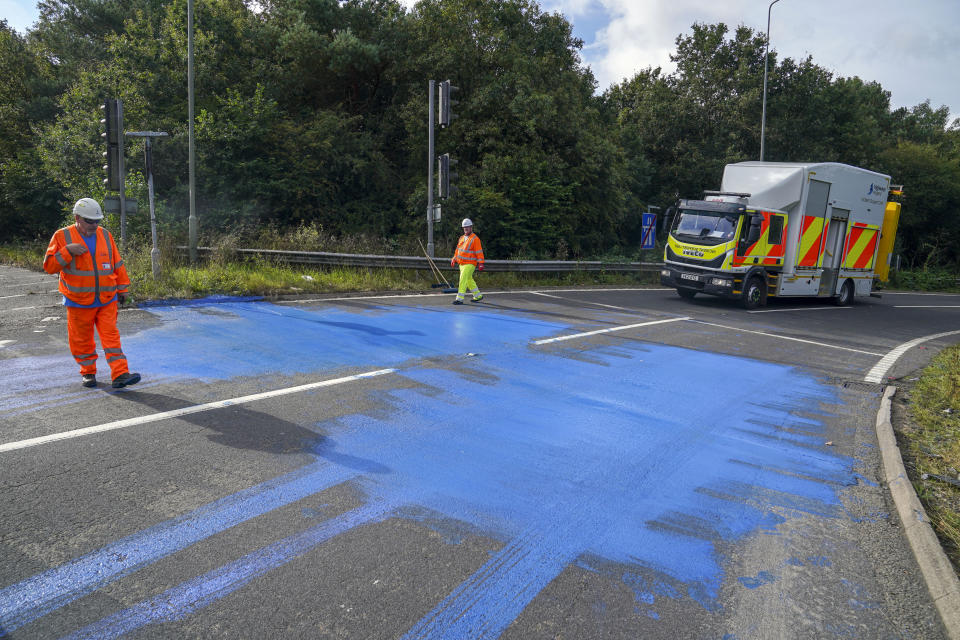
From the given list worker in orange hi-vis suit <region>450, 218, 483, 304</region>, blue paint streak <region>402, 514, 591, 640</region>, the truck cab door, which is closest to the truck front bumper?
the truck cab door

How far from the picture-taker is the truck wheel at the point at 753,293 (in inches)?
620

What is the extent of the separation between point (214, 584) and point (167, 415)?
9.17 ft

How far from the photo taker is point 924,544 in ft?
12.2

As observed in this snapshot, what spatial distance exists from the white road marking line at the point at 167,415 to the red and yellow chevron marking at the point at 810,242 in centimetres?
1345

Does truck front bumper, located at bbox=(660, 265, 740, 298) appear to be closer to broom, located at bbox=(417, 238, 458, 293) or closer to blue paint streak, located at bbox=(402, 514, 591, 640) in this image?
broom, located at bbox=(417, 238, 458, 293)

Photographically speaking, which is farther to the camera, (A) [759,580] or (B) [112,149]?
(B) [112,149]

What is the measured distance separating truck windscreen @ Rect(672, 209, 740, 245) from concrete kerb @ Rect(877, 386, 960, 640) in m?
10.8

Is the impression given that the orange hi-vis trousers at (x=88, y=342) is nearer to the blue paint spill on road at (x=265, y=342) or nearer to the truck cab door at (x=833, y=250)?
the blue paint spill on road at (x=265, y=342)

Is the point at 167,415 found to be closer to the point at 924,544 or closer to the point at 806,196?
the point at 924,544

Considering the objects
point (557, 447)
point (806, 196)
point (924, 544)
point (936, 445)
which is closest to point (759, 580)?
point (924, 544)

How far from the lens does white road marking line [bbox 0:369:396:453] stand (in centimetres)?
468

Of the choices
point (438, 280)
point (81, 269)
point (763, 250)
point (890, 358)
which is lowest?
point (890, 358)

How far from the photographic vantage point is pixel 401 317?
11.3 meters

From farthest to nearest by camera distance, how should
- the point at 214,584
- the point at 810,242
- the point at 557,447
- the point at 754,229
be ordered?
the point at 810,242 → the point at 754,229 → the point at 557,447 → the point at 214,584
